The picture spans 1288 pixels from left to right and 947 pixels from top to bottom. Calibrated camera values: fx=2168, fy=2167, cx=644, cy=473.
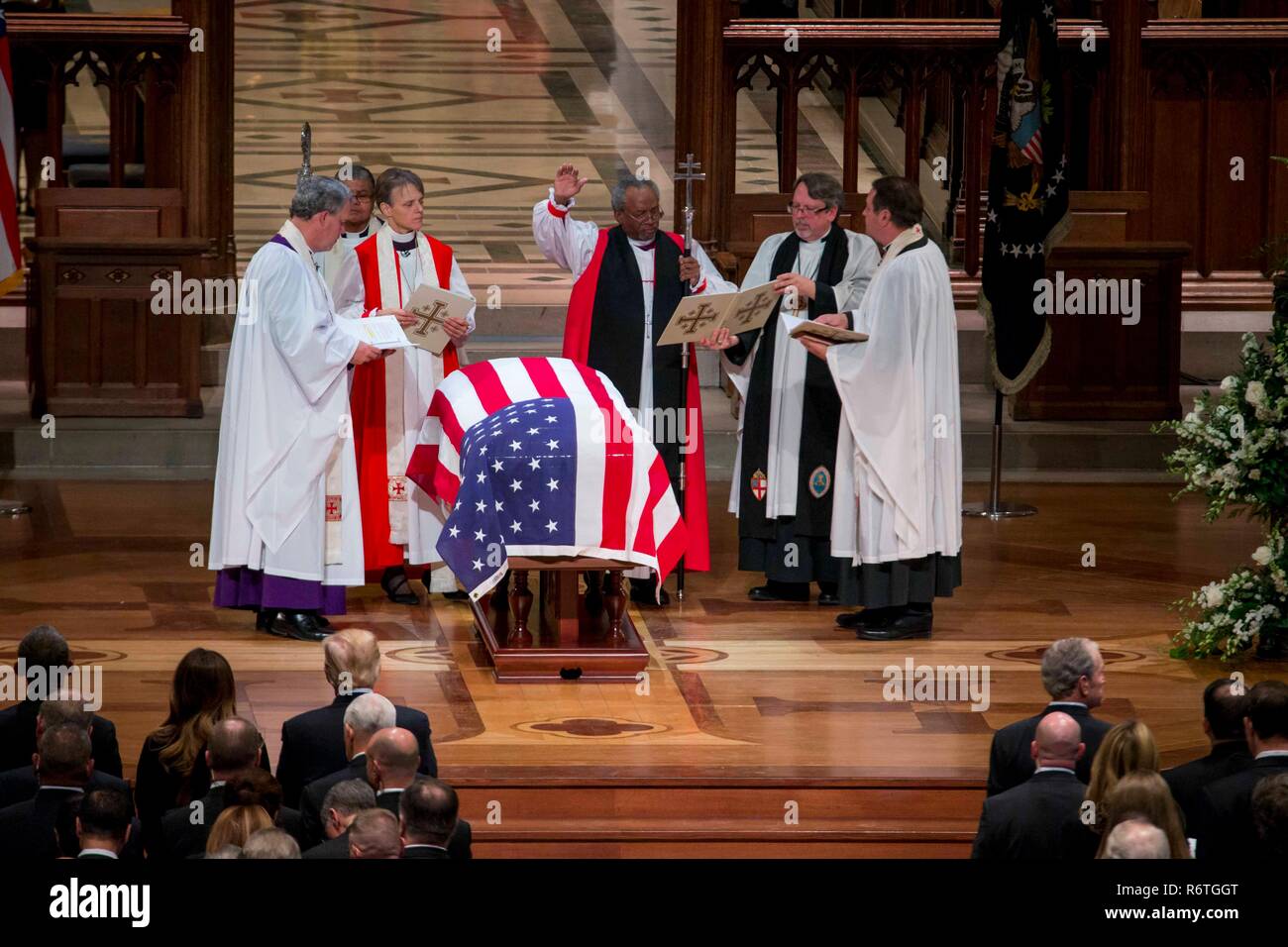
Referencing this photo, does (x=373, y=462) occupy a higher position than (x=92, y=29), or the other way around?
(x=92, y=29)

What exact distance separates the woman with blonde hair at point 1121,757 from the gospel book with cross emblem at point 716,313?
3.40 m

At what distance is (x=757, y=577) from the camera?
9953 millimetres

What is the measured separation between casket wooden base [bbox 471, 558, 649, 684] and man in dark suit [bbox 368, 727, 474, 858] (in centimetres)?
235

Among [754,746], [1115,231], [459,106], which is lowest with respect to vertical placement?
[754,746]

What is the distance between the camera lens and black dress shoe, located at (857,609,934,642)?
8.77m

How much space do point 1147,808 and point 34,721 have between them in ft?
10.9

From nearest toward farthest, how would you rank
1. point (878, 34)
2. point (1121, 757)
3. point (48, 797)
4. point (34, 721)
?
point (1121, 757) < point (48, 797) < point (34, 721) < point (878, 34)

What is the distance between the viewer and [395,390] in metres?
9.42

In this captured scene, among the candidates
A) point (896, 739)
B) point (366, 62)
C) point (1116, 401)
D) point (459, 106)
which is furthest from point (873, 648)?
point (366, 62)

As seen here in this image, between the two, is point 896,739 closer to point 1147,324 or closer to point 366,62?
point 1147,324

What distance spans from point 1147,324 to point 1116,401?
47cm
